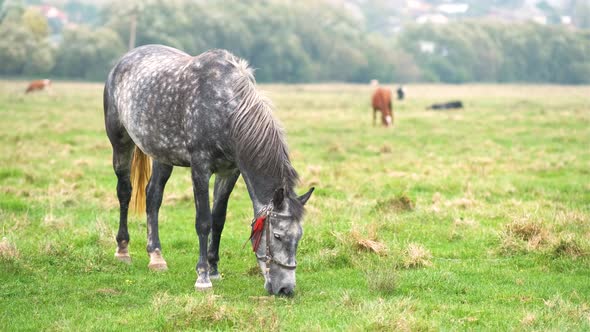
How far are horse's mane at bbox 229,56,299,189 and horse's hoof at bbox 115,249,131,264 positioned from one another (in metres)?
2.38

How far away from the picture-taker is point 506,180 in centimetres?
1457

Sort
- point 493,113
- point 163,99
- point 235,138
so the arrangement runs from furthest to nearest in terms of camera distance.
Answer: point 493,113 → point 163,99 → point 235,138

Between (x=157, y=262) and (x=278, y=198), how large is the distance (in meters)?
2.29

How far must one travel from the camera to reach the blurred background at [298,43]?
2638 inches

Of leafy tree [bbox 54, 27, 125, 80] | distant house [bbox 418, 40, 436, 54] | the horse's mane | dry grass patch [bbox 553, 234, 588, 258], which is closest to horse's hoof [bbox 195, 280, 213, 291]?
the horse's mane

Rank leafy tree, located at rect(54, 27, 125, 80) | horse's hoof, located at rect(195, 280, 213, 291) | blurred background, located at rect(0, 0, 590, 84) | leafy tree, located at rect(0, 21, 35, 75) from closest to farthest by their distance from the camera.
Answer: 1. horse's hoof, located at rect(195, 280, 213, 291)
2. leafy tree, located at rect(0, 21, 35, 75)
3. leafy tree, located at rect(54, 27, 125, 80)
4. blurred background, located at rect(0, 0, 590, 84)

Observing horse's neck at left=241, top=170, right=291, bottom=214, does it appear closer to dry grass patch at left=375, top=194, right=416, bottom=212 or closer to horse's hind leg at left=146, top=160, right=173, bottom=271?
horse's hind leg at left=146, top=160, right=173, bottom=271

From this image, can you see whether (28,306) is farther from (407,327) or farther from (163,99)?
(407,327)

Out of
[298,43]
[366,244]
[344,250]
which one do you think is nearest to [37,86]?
[344,250]

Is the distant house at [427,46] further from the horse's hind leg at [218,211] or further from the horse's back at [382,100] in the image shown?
the horse's hind leg at [218,211]

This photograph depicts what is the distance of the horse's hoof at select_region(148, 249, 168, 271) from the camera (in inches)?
324

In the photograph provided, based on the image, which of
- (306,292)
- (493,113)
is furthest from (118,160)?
(493,113)

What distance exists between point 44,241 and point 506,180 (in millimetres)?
9273

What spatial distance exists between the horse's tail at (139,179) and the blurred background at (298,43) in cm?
5200
